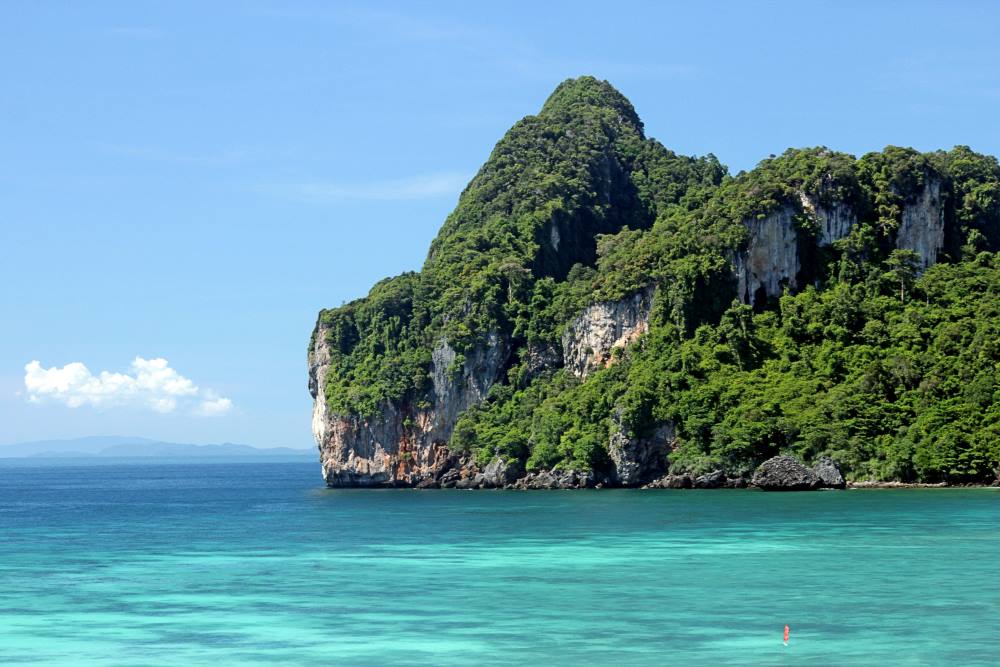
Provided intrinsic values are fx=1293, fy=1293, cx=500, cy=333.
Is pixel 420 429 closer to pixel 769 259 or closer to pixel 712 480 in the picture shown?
pixel 712 480

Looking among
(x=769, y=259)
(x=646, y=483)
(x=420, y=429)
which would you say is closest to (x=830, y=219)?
(x=769, y=259)

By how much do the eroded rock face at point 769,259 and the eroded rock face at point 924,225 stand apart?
9500 millimetres

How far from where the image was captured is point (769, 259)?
361ft

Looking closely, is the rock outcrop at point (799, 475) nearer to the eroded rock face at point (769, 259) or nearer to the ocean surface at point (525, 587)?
the ocean surface at point (525, 587)

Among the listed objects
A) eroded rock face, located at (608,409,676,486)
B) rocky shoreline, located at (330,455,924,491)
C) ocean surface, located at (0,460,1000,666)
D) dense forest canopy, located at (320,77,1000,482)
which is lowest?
ocean surface, located at (0,460,1000,666)

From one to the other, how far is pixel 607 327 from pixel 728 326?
1209 centimetres

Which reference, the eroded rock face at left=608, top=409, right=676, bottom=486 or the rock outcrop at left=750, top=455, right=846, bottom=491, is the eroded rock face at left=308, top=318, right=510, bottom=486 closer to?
the eroded rock face at left=608, top=409, right=676, bottom=486

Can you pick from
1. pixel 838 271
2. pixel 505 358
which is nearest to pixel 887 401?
pixel 838 271

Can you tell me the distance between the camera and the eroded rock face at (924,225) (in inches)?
4387

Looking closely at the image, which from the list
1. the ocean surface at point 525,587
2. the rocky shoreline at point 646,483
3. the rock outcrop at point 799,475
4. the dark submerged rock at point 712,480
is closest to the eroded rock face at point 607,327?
the rocky shoreline at point 646,483

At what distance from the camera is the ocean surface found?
31.3 metres

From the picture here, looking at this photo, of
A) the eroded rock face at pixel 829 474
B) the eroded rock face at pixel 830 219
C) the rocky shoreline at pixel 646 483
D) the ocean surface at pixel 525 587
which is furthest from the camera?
the eroded rock face at pixel 830 219

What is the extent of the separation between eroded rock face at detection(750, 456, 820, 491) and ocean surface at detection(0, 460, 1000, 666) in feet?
42.0

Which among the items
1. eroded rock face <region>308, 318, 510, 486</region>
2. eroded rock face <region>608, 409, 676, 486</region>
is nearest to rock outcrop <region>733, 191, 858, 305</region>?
eroded rock face <region>608, 409, 676, 486</region>
